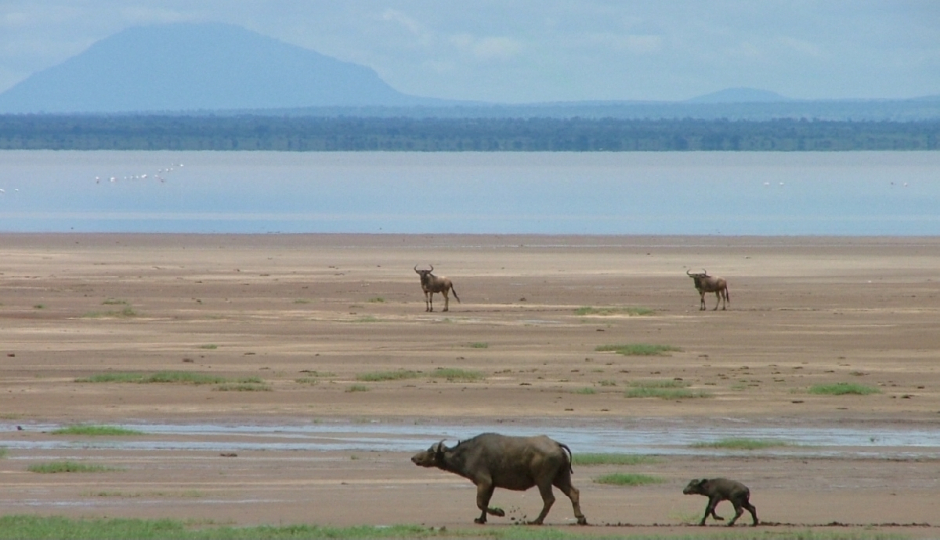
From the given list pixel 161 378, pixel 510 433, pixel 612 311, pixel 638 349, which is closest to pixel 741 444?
pixel 510 433

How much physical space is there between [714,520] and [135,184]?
82.0 metres

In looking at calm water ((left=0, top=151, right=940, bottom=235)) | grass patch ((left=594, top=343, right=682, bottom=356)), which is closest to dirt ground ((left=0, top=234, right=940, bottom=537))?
grass patch ((left=594, top=343, right=682, bottom=356))

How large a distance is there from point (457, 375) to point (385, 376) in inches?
32.7

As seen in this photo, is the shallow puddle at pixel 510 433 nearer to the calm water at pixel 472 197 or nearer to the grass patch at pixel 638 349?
the grass patch at pixel 638 349

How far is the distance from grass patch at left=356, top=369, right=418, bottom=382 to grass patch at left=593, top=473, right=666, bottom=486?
6476 millimetres

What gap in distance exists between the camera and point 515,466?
995 cm

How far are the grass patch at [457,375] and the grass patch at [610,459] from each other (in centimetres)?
523

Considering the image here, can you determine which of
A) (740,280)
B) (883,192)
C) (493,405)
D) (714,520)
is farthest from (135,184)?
(714,520)

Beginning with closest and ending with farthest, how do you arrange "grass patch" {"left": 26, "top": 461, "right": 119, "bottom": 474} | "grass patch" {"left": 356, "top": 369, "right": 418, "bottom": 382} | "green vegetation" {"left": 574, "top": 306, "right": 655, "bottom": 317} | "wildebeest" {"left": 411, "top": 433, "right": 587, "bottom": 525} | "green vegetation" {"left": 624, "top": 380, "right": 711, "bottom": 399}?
"wildebeest" {"left": 411, "top": 433, "right": 587, "bottom": 525}, "grass patch" {"left": 26, "top": 461, "right": 119, "bottom": 474}, "green vegetation" {"left": 624, "top": 380, "right": 711, "bottom": 399}, "grass patch" {"left": 356, "top": 369, "right": 418, "bottom": 382}, "green vegetation" {"left": 574, "top": 306, "right": 655, "bottom": 317}

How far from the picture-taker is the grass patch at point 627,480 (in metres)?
11.8

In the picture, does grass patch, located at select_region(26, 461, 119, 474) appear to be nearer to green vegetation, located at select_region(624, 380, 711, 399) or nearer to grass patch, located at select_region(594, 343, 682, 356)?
green vegetation, located at select_region(624, 380, 711, 399)

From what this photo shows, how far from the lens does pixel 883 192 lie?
82688mm

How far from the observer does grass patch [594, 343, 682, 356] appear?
2067 centimetres

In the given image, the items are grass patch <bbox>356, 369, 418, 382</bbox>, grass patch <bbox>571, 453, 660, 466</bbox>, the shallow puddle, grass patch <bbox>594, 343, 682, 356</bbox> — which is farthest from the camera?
grass patch <bbox>594, 343, 682, 356</bbox>
